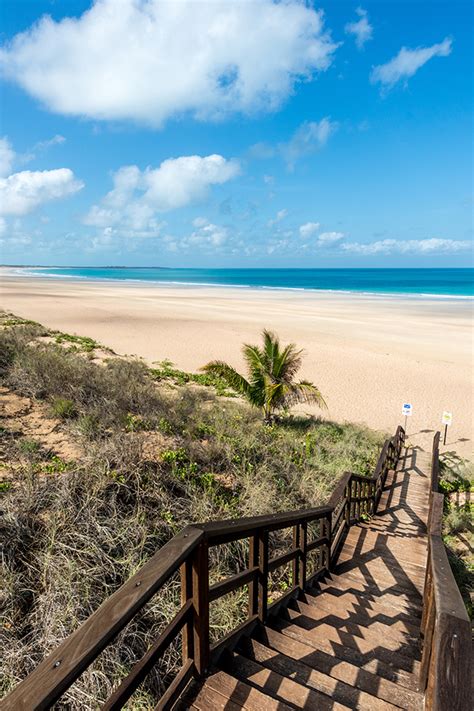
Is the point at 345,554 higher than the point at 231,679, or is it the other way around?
the point at 231,679

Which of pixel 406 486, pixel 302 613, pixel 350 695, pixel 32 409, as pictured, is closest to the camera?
pixel 350 695

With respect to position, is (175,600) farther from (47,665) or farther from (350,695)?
(47,665)

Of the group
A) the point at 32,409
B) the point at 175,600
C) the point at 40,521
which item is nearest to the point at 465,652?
the point at 175,600

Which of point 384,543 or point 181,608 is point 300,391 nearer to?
point 384,543

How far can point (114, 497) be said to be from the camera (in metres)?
4.92

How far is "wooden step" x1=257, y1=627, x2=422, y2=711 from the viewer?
2797mm

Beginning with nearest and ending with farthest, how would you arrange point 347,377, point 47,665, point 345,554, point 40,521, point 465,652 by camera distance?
point 47,665, point 465,652, point 40,521, point 345,554, point 347,377

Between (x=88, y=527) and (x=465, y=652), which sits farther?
(x=88, y=527)

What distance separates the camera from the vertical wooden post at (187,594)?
233 cm

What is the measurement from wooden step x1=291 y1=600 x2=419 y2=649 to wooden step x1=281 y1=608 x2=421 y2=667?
0.04m

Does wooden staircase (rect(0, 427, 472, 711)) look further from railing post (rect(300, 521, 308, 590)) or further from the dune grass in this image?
the dune grass

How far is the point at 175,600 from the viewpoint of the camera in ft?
13.5

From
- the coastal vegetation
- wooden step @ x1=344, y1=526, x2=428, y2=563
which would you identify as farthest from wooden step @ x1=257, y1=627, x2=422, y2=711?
wooden step @ x1=344, y1=526, x2=428, y2=563

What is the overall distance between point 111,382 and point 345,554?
6.34m
